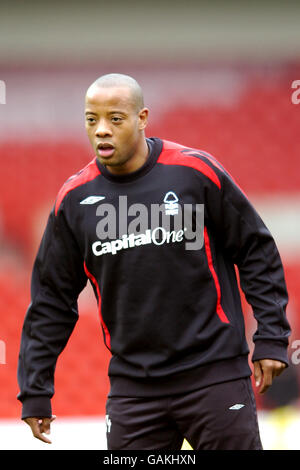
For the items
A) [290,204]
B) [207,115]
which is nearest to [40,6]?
[207,115]

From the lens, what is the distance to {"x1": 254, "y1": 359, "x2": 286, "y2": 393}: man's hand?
236 centimetres

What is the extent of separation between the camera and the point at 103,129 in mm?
2350

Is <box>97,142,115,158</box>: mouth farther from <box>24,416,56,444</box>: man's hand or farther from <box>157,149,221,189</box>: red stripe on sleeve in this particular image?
<box>24,416,56,444</box>: man's hand

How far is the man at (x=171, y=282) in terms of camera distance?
92.7 inches

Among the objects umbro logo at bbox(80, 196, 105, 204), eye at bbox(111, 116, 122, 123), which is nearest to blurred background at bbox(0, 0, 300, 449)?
umbro logo at bbox(80, 196, 105, 204)

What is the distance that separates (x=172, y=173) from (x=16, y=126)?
5.65 metres

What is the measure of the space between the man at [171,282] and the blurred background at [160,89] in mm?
5265

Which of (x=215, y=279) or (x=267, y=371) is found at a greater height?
(x=215, y=279)

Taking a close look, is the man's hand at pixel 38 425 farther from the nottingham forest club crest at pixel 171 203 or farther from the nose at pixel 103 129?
the nose at pixel 103 129

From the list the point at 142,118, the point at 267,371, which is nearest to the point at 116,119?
the point at 142,118

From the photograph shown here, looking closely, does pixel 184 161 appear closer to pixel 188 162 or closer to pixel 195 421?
pixel 188 162

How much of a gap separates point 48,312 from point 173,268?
457 mm

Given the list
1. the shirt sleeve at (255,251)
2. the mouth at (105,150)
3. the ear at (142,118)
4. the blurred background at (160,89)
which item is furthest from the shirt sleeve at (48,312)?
the blurred background at (160,89)

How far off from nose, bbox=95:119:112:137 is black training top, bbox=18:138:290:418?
15 cm
